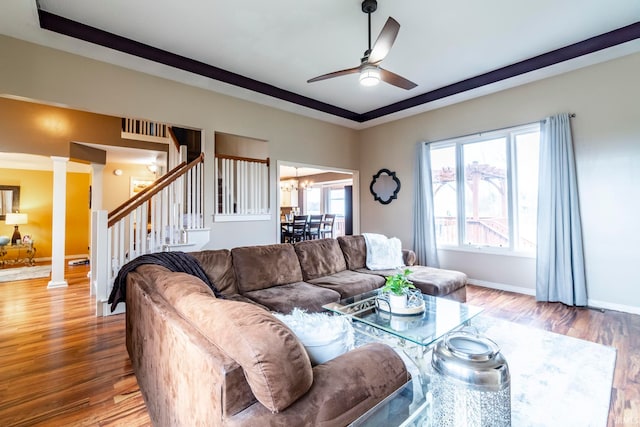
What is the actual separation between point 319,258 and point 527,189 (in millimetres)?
3148

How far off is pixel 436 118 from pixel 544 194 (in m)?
2.08

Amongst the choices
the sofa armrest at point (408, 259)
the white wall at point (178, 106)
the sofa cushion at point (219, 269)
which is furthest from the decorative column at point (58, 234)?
the sofa armrest at point (408, 259)

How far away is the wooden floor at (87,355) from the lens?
1765 mm

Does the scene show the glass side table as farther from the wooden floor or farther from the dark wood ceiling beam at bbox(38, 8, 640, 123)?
the dark wood ceiling beam at bbox(38, 8, 640, 123)

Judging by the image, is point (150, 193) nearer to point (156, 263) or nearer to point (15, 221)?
point (156, 263)

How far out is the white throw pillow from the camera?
381 cm

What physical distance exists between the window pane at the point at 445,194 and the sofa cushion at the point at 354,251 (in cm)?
186

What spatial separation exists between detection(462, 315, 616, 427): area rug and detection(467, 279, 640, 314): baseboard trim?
1.33 meters

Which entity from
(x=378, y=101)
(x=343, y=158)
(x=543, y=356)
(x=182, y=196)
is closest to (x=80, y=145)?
(x=182, y=196)

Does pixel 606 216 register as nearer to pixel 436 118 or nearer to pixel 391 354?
pixel 436 118

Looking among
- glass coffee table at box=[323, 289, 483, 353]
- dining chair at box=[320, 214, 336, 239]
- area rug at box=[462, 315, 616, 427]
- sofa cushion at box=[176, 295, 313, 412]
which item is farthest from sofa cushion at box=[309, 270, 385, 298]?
dining chair at box=[320, 214, 336, 239]

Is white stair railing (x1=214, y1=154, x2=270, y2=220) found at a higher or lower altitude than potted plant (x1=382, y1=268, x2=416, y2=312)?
higher

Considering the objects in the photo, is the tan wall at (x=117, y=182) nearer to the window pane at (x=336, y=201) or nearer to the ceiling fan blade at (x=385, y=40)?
the window pane at (x=336, y=201)

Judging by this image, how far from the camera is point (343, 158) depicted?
603 centimetres
